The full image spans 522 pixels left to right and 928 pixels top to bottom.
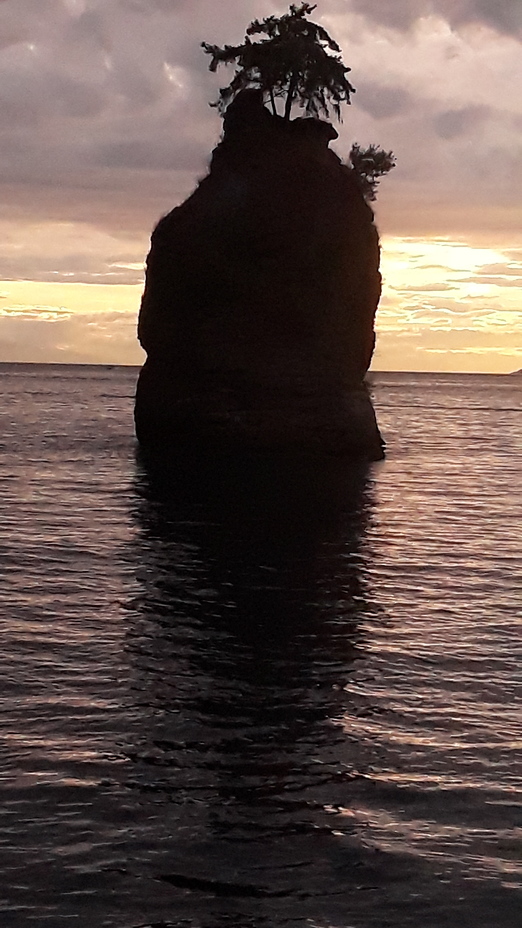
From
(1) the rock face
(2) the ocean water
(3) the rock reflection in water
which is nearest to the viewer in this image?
(2) the ocean water

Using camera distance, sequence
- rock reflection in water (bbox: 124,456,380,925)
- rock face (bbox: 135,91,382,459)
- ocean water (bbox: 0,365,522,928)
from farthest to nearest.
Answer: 1. rock face (bbox: 135,91,382,459)
2. rock reflection in water (bbox: 124,456,380,925)
3. ocean water (bbox: 0,365,522,928)

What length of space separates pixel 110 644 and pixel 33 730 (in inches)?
144

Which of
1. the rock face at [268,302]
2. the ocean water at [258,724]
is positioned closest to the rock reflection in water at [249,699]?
the ocean water at [258,724]

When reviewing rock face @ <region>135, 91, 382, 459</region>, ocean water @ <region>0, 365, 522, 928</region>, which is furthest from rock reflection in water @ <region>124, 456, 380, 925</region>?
rock face @ <region>135, 91, 382, 459</region>

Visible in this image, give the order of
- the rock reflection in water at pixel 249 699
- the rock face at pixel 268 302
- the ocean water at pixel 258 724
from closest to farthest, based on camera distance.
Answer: the ocean water at pixel 258 724 < the rock reflection in water at pixel 249 699 < the rock face at pixel 268 302

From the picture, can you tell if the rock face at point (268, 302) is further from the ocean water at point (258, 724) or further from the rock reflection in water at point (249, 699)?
the ocean water at point (258, 724)

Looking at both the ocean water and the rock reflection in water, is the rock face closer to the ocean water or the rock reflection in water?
the rock reflection in water

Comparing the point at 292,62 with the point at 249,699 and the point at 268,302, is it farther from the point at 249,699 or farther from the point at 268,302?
the point at 249,699

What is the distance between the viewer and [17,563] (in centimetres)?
2094

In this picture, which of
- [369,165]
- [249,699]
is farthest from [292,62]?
[249,699]

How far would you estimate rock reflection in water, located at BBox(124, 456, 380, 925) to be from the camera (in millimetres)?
8828

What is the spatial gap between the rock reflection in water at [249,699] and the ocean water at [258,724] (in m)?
0.04

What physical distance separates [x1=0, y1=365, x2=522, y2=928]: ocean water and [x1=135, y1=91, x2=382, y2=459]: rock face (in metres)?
14.5

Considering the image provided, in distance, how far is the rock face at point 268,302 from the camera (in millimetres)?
41156
